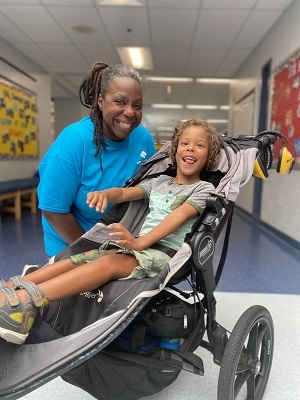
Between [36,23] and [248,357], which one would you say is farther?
[36,23]

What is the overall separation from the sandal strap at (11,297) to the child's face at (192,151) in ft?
2.46

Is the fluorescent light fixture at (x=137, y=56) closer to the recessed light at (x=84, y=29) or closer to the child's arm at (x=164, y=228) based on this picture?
the recessed light at (x=84, y=29)

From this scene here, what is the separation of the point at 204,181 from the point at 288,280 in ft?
5.43

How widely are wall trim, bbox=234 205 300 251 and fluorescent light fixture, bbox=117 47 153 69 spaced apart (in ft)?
10.7

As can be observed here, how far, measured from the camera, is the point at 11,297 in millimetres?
835

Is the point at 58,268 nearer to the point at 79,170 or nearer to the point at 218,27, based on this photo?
the point at 79,170

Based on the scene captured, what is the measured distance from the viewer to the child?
861 millimetres

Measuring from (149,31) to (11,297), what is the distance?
15.4ft

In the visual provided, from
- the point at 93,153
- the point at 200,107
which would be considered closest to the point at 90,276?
the point at 93,153

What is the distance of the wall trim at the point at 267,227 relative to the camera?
3574 mm

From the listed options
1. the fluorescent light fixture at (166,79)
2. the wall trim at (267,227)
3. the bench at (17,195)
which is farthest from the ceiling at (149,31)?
the bench at (17,195)

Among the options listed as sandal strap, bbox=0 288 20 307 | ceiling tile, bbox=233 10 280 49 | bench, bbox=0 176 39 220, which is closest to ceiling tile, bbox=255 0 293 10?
ceiling tile, bbox=233 10 280 49

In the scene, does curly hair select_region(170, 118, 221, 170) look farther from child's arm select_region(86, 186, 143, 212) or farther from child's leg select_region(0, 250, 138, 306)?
child's leg select_region(0, 250, 138, 306)

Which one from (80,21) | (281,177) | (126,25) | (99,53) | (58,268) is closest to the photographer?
(58,268)
